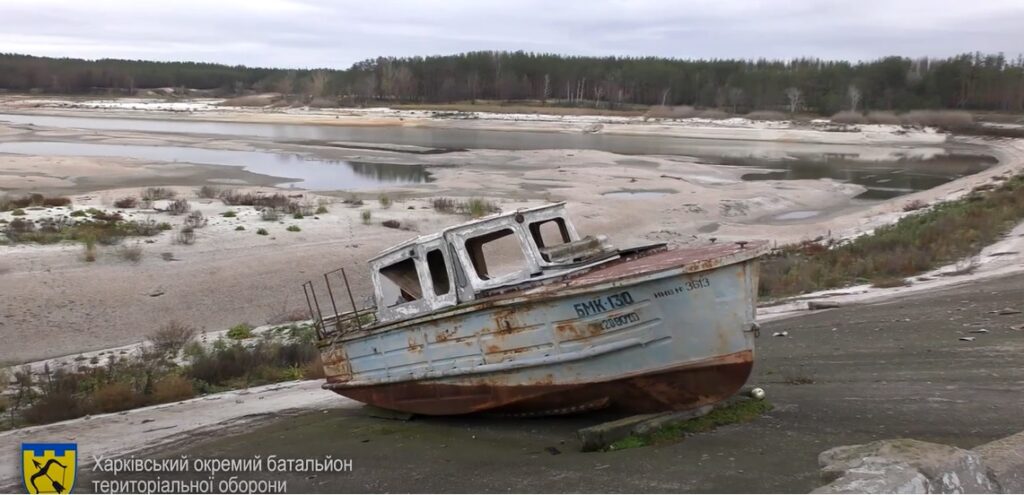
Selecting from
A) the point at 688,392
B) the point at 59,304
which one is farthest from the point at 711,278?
A: the point at 59,304

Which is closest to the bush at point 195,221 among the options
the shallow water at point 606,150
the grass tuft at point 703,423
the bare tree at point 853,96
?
the shallow water at point 606,150

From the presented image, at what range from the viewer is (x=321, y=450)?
368 inches

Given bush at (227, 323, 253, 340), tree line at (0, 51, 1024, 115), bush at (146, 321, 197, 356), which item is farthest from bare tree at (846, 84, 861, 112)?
bush at (146, 321, 197, 356)

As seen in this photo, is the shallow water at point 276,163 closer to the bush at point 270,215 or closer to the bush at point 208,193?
the bush at point 208,193

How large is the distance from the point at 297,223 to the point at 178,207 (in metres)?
3.94

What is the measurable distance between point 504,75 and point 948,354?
120m

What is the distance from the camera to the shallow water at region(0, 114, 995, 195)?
1708 inches

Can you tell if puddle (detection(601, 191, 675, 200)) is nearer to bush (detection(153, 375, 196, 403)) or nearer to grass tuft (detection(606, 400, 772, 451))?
bush (detection(153, 375, 196, 403))

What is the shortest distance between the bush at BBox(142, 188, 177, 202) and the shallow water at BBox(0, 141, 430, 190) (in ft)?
23.8

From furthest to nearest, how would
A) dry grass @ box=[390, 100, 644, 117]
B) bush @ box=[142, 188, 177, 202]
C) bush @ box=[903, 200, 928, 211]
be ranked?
dry grass @ box=[390, 100, 644, 117]
bush @ box=[903, 200, 928, 211]
bush @ box=[142, 188, 177, 202]

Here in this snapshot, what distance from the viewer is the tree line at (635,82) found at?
104 meters

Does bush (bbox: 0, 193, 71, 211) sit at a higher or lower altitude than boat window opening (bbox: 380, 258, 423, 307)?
lower

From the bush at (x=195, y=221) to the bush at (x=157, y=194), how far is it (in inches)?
137

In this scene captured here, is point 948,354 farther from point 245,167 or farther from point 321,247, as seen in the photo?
point 245,167
